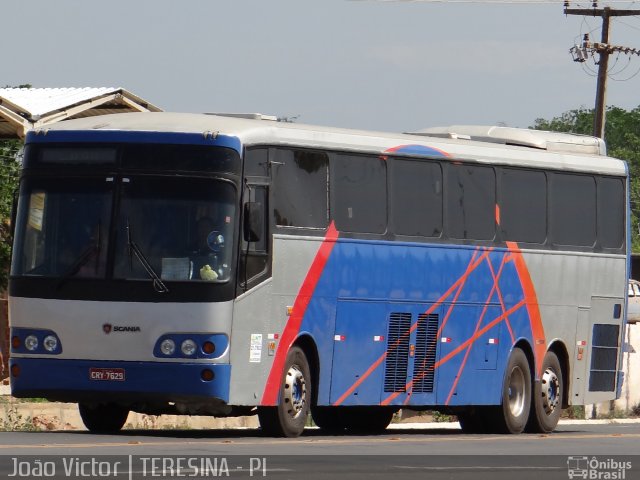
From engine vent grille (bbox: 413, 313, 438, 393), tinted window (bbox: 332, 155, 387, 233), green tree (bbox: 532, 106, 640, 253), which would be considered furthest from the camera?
green tree (bbox: 532, 106, 640, 253)

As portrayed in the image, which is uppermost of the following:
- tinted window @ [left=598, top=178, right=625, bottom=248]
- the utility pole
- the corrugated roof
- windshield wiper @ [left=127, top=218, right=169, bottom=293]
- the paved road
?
the utility pole

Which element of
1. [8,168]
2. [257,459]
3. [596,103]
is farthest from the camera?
[596,103]

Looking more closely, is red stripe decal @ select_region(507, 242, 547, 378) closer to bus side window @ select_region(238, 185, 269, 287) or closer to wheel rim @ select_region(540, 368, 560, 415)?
wheel rim @ select_region(540, 368, 560, 415)

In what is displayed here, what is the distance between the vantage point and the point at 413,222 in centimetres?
2412

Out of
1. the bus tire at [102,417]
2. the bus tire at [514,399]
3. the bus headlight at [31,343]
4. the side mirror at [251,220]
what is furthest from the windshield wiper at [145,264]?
the bus tire at [514,399]

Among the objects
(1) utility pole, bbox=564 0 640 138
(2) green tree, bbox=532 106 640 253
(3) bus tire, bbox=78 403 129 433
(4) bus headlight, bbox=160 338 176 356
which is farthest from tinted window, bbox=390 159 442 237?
(2) green tree, bbox=532 106 640 253

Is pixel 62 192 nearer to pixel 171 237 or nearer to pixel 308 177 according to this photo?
pixel 171 237

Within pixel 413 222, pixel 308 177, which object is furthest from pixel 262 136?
pixel 413 222

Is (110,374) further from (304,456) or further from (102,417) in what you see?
(304,456)

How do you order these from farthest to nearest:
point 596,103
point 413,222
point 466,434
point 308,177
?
point 596,103, point 466,434, point 413,222, point 308,177

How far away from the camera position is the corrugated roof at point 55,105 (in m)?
34.8

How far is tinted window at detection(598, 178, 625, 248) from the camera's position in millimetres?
27812

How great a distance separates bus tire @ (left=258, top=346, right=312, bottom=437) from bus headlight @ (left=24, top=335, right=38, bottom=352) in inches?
102

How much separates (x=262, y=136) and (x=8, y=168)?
18.8 m
